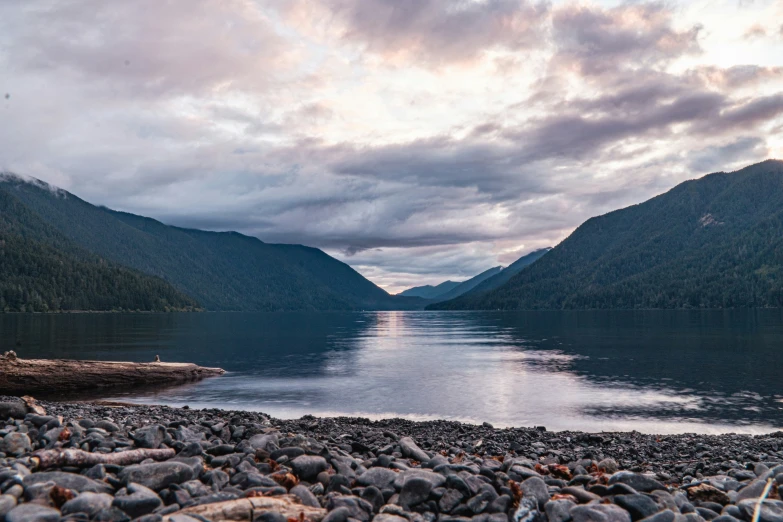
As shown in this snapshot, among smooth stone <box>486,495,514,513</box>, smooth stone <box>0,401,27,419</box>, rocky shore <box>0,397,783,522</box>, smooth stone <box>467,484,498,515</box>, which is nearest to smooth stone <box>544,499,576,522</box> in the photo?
rocky shore <box>0,397,783,522</box>

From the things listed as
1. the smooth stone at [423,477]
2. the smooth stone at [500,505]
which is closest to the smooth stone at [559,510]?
the smooth stone at [500,505]

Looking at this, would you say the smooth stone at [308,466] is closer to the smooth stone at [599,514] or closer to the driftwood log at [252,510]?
the driftwood log at [252,510]

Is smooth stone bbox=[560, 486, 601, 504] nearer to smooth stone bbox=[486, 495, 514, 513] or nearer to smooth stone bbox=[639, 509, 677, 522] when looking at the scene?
smooth stone bbox=[639, 509, 677, 522]

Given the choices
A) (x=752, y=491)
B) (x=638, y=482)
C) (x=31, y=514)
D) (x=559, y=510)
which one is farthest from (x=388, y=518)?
(x=752, y=491)

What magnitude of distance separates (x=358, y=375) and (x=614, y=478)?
159 feet

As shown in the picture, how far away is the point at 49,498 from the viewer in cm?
1020

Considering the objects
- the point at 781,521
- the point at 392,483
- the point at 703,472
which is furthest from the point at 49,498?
the point at 703,472

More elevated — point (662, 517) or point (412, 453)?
point (662, 517)

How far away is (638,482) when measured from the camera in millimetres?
12828

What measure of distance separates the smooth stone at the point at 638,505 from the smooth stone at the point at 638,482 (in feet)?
5.15

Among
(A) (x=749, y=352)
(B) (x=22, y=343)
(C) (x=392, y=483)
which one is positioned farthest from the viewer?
(B) (x=22, y=343)

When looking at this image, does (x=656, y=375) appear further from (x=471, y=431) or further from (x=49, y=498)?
(x=49, y=498)

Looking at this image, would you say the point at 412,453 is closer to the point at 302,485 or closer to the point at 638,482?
the point at 302,485

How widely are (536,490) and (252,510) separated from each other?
5.94 metres
